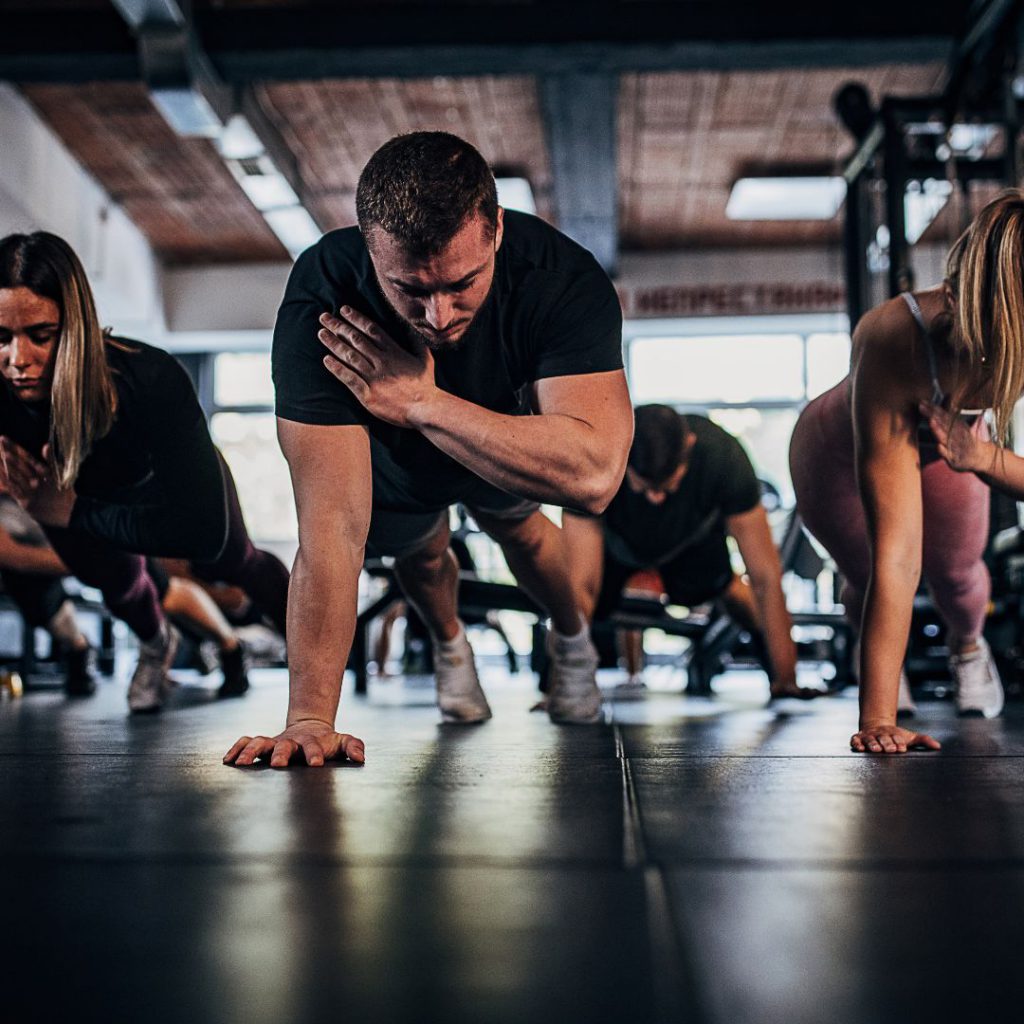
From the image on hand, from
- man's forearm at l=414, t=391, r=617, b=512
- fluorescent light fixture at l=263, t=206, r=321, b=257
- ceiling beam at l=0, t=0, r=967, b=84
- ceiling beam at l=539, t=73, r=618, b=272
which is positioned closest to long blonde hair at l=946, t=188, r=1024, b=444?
man's forearm at l=414, t=391, r=617, b=512

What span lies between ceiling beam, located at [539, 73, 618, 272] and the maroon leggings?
3.47m

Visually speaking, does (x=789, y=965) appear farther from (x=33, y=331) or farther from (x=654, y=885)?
(x=33, y=331)

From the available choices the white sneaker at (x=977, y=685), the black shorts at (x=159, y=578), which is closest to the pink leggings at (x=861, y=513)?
the white sneaker at (x=977, y=685)

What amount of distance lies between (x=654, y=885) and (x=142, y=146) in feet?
25.5

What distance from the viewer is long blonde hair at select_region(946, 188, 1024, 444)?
190 centimetres

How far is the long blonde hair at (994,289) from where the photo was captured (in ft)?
6.24

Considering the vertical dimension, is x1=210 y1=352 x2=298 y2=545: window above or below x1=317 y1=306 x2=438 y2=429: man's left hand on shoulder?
→ above

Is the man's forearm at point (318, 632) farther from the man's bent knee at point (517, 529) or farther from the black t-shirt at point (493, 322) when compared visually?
the man's bent knee at point (517, 529)

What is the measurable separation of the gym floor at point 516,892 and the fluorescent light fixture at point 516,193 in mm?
6865

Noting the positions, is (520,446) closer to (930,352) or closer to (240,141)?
(930,352)

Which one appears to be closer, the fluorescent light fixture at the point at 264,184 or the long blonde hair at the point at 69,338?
the long blonde hair at the point at 69,338

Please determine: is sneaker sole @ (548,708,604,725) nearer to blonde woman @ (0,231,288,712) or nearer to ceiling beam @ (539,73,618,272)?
blonde woman @ (0,231,288,712)

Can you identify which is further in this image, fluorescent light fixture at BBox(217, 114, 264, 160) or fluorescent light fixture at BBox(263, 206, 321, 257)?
fluorescent light fixture at BBox(263, 206, 321, 257)

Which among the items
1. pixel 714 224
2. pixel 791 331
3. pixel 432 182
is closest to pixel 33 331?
pixel 432 182
